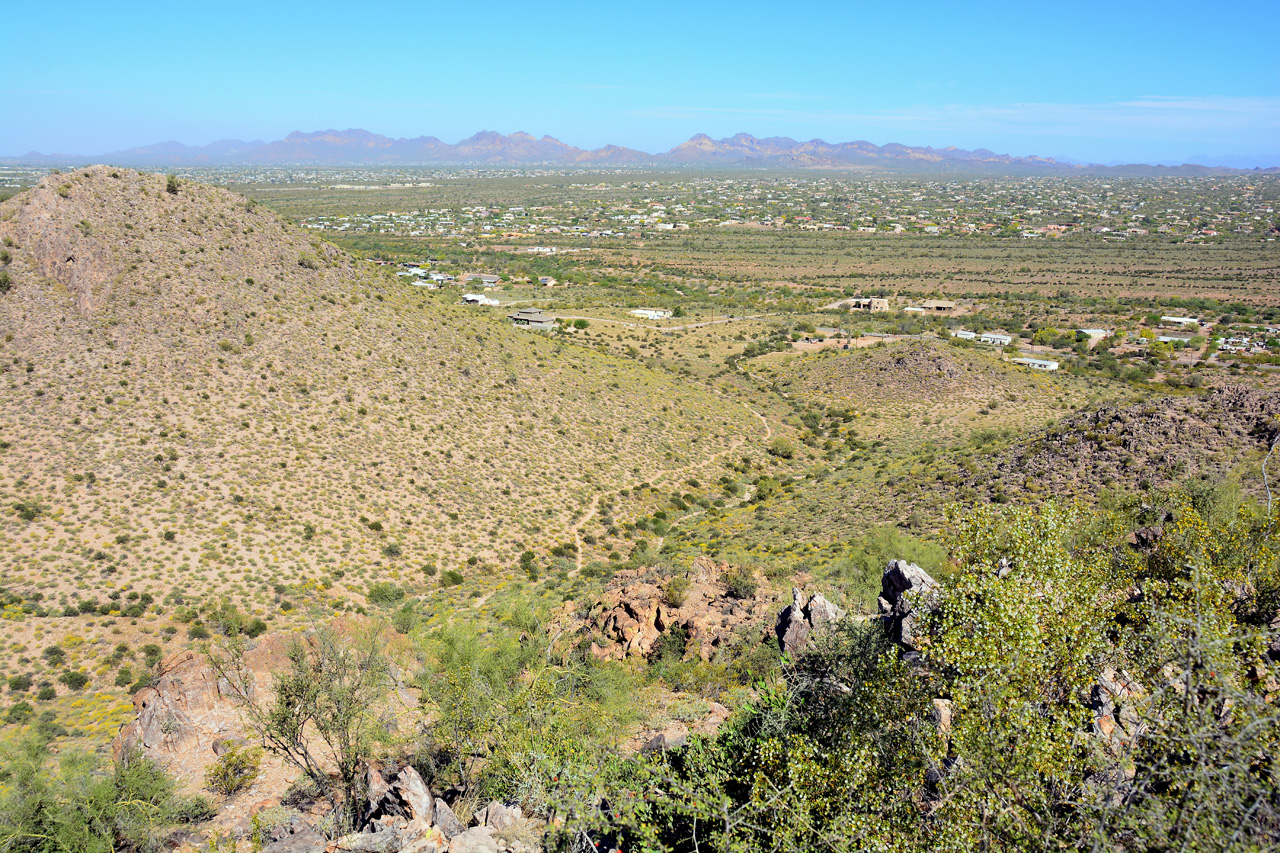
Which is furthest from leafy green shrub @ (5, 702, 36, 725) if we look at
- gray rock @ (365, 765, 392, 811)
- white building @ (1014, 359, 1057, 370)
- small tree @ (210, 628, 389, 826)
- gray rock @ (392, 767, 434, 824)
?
white building @ (1014, 359, 1057, 370)

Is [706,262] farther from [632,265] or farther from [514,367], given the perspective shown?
[514,367]

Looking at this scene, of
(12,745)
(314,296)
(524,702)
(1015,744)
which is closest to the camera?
(1015,744)

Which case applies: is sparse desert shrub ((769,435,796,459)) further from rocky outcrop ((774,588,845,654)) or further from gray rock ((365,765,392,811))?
gray rock ((365,765,392,811))

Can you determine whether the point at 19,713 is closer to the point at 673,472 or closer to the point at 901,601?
the point at 901,601

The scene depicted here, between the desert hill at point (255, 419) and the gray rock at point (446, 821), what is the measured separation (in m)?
14.2

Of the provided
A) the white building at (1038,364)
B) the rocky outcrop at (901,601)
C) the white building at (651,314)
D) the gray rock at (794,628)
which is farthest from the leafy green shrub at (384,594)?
the white building at (651,314)

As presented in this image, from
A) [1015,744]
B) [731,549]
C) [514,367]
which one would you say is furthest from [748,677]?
[514,367]

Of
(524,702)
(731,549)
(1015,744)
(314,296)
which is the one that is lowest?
(731,549)

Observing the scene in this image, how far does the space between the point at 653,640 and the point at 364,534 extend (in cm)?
1496

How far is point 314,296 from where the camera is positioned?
39.4m

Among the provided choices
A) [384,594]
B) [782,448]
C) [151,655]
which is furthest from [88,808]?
[782,448]

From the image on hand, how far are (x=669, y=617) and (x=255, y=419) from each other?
908 inches

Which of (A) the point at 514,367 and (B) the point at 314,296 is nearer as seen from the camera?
(B) the point at 314,296

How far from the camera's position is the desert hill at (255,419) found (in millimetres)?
24672
